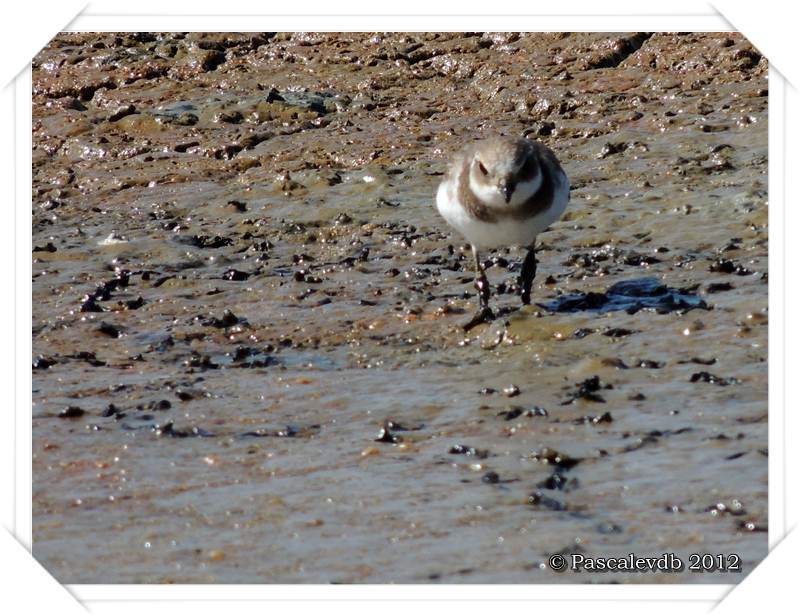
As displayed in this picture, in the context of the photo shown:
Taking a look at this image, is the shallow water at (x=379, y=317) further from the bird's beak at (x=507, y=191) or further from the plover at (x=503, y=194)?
the bird's beak at (x=507, y=191)

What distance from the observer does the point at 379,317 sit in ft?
34.8

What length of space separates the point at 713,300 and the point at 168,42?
895cm

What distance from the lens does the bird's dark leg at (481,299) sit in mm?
10148

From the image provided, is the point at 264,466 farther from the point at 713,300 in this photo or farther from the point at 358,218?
the point at 358,218

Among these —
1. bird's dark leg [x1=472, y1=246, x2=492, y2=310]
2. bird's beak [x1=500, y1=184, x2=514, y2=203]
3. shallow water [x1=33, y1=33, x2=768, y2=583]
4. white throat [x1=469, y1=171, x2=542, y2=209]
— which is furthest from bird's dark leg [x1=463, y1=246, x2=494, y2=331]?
bird's beak [x1=500, y1=184, x2=514, y2=203]

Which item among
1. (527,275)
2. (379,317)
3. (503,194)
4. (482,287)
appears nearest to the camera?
(503,194)

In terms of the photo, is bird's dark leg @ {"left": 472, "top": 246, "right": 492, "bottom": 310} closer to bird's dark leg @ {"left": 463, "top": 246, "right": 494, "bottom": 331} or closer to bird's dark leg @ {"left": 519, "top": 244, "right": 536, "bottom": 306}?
bird's dark leg @ {"left": 463, "top": 246, "right": 494, "bottom": 331}

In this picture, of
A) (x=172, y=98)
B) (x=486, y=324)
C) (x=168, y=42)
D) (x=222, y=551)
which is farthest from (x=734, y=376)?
(x=168, y=42)

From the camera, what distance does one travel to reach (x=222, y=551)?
6918 mm

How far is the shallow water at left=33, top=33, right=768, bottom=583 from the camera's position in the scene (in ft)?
23.3

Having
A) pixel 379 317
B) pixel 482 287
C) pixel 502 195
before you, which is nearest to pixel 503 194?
pixel 502 195

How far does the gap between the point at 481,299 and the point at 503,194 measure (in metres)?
1.02

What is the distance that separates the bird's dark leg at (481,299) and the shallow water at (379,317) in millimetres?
165

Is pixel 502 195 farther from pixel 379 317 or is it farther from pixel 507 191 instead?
pixel 379 317
